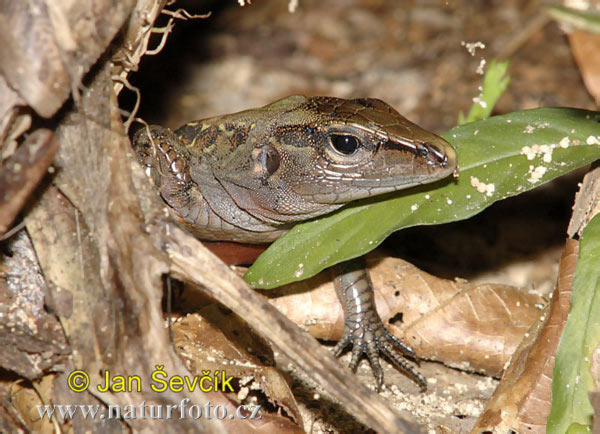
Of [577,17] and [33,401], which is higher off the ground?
[577,17]

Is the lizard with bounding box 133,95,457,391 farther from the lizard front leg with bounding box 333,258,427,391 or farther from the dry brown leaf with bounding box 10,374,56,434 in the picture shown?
the dry brown leaf with bounding box 10,374,56,434

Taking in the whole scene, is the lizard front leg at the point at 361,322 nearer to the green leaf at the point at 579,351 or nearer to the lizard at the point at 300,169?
the lizard at the point at 300,169

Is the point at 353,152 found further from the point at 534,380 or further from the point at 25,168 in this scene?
the point at 25,168

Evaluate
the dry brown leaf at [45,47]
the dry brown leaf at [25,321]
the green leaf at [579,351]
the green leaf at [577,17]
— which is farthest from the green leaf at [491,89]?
the green leaf at [577,17]

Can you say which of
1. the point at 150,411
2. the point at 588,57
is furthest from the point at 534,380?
the point at 588,57

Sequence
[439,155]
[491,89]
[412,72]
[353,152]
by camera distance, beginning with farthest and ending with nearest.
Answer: [412,72] < [491,89] < [353,152] < [439,155]

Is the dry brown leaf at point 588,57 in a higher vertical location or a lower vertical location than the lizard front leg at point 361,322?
higher

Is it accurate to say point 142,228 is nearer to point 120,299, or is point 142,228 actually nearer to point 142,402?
point 120,299
